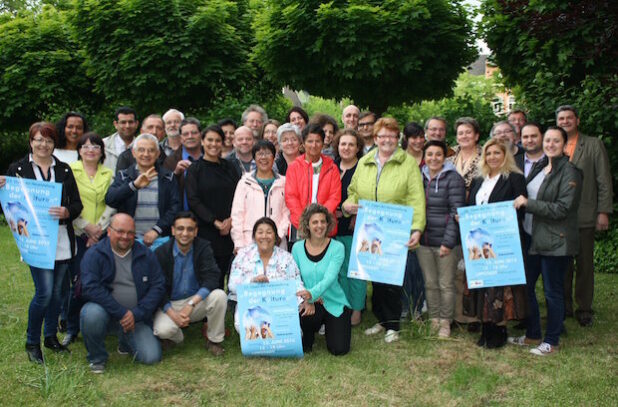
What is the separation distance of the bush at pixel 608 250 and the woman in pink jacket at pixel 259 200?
18.7 feet

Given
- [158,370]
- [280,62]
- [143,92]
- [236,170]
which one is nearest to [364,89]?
[280,62]

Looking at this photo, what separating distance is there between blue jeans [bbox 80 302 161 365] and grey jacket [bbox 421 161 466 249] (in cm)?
285

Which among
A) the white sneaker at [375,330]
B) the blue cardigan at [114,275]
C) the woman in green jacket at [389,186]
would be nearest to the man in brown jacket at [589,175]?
the woman in green jacket at [389,186]

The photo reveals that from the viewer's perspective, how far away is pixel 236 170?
20.9ft

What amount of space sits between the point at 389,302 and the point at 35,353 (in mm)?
3464

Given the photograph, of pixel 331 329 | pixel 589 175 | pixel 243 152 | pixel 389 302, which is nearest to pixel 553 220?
pixel 589 175

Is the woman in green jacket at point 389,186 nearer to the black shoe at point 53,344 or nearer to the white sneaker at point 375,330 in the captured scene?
the white sneaker at point 375,330

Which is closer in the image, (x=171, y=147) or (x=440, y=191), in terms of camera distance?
(x=440, y=191)

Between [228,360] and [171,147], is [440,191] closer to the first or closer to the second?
[228,360]

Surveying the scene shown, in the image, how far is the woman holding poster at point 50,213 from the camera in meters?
5.21

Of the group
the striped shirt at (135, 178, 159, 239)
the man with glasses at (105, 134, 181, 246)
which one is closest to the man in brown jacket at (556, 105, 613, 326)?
the man with glasses at (105, 134, 181, 246)

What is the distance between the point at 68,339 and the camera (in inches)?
231

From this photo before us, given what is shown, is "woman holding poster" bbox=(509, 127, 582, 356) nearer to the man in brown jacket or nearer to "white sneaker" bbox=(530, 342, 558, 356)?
"white sneaker" bbox=(530, 342, 558, 356)

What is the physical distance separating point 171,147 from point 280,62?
437 centimetres
